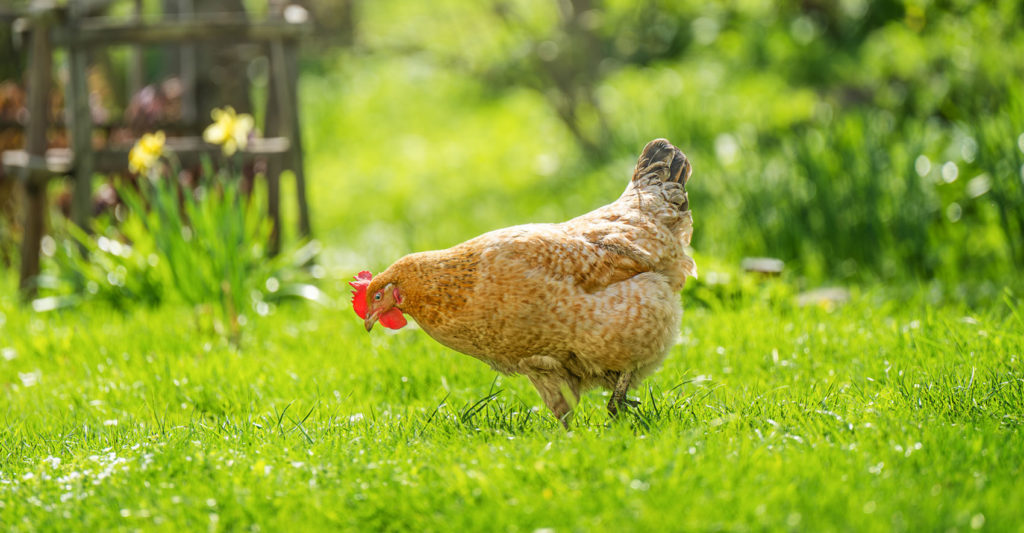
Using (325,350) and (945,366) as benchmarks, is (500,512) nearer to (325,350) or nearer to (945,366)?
(945,366)

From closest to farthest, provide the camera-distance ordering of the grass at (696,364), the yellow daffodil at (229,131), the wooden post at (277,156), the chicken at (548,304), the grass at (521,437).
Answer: the grass at (521,437), the grass at (696,364), the chicken at (548,304), the yellow daffodil at (229,131), the wooden post at (277,156)

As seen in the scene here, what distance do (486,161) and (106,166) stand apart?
20.4 ft

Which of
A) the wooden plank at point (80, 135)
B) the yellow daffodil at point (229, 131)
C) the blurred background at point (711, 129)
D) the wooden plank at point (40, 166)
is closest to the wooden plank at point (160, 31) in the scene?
the wooden plank at point (80, 135)

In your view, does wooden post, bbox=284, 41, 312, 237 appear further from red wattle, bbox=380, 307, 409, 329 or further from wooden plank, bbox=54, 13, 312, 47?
red wattle, bbox=380, 307, 409, 329

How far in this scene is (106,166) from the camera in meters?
7.01

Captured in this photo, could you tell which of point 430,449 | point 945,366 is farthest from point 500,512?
point 945,366

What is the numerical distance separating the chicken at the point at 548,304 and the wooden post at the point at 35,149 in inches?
164

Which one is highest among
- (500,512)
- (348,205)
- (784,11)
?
(784,11)

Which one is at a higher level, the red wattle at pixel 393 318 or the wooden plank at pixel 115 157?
the wooden plank at pixel 115 157

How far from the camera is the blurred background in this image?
6898 millimetres

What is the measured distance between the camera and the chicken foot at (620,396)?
3.91 metres

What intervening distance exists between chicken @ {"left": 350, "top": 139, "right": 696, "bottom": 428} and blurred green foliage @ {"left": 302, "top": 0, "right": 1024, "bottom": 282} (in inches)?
134

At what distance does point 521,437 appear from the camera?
358cm

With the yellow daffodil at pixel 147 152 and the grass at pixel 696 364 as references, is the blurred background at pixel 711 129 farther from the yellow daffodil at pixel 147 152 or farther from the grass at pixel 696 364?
the yellow daffodil at pixel 147 152
